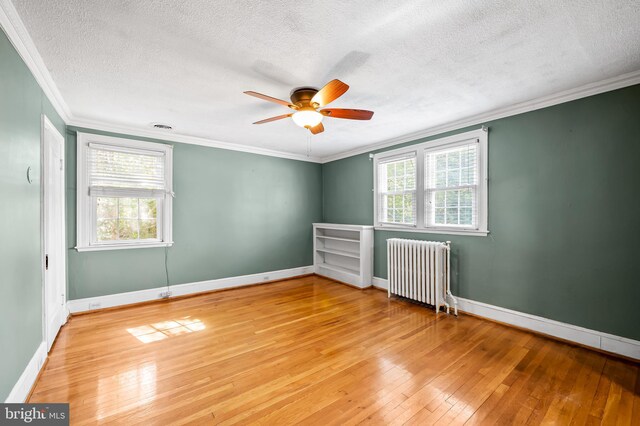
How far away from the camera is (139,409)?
189 centimetres

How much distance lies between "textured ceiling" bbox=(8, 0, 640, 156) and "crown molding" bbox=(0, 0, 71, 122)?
0.04 meters

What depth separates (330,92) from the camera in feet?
7.18

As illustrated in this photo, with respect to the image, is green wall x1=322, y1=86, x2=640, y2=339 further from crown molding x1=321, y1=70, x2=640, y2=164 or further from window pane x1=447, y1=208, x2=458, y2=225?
window pane x1=447, y1=208, x2=458, y2=225

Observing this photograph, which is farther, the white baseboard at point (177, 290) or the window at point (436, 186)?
the white baseboard at point (177, 290)

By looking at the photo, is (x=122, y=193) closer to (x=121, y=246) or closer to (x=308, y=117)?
(x=121, y=246)

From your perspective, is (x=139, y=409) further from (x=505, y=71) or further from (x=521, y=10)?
(x=505, y=71)

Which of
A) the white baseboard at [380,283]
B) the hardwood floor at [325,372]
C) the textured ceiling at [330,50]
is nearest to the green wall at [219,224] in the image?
the hardwood floor at [325,372]

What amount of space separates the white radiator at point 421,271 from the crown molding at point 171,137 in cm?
287

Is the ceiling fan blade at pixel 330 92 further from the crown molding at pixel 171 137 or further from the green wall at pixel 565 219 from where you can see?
the crown molding at pixel 171 137

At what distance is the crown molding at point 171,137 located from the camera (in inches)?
146

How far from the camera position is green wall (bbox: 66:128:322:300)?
150 inches

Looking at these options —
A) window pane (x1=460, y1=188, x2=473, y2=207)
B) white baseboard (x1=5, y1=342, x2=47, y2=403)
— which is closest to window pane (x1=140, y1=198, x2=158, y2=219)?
white baseboard (x1=5, y1=342, x2=47, y2=403)

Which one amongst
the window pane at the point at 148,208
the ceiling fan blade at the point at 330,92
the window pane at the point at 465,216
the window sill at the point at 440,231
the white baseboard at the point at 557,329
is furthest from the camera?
the window pane at the point at 148,208

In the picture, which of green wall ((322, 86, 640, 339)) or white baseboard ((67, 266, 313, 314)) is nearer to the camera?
green wall ((322, 86, 640, 339))
